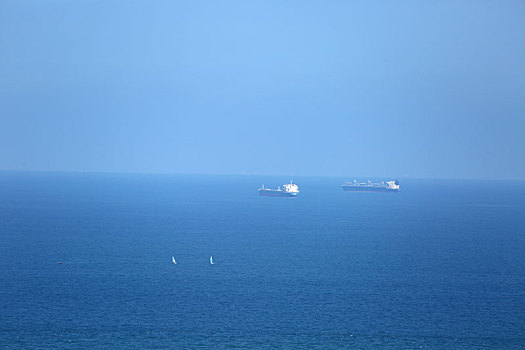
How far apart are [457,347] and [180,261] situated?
47.3 metres

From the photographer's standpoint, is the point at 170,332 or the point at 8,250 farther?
the point at 8,250

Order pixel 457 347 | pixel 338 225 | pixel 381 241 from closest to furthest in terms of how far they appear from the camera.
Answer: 1. pixel 457 347
2. pixel 381 241
3. pixel 338 225

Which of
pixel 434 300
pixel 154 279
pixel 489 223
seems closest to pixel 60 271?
pixel 154 279

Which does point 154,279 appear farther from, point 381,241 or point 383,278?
point 381,241

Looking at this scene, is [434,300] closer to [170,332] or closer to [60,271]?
[170,332]

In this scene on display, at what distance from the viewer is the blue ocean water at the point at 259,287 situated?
5588 cm

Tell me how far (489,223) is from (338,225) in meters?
36.9

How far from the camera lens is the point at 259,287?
74.2 meters

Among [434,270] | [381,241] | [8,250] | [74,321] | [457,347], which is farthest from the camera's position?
[381,241]

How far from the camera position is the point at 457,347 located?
176ft

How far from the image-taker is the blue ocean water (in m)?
55.9

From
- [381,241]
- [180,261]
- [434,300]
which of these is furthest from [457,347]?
[381,241]

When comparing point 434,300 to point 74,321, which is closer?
point 74,321

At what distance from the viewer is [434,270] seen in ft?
284
